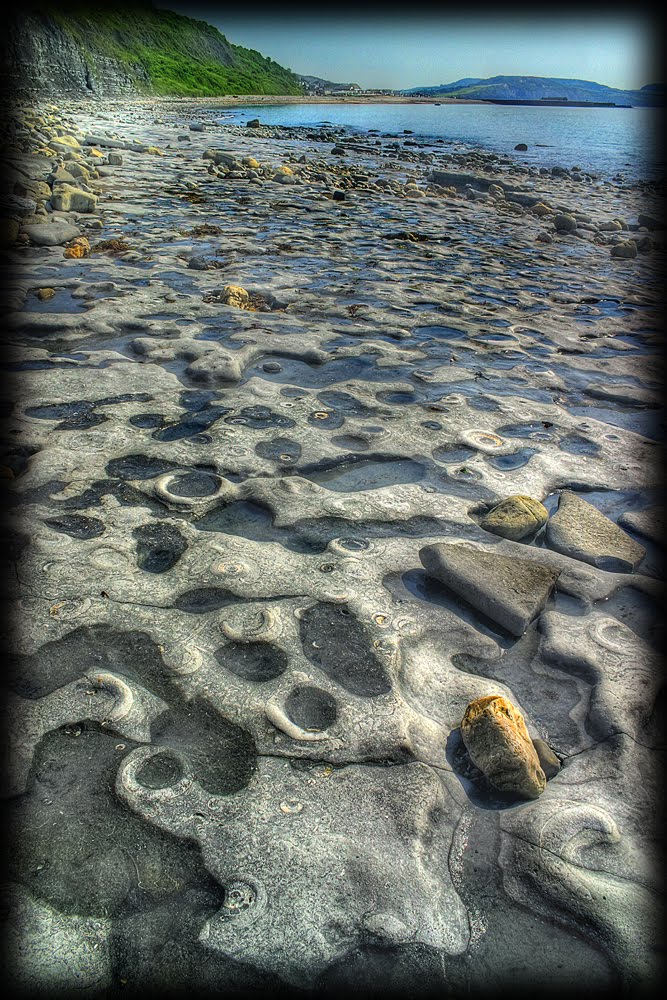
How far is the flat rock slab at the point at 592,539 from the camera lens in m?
2.69

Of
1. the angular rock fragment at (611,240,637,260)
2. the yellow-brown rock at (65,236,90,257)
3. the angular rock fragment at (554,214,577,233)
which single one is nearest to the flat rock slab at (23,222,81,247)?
the yellow-brown rock at (65,236,90,257)

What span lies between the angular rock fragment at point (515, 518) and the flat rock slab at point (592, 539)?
0.24 feet

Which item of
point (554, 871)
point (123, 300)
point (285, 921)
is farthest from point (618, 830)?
point (123, 300)

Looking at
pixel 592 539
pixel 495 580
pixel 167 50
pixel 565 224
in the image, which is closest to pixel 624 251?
pixel 565 224

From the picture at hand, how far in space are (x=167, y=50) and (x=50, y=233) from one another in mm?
77487

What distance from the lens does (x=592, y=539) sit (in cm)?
277

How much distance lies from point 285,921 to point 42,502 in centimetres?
196

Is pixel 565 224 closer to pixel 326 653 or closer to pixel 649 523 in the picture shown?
pixel 649 523

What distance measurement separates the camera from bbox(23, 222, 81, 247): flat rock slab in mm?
6711

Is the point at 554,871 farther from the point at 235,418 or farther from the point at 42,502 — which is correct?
the point at 235,418

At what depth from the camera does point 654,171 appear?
914 inches

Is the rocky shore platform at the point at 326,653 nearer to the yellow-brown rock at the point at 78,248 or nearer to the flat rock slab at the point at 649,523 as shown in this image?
the flat rock slab at the point at 649,523

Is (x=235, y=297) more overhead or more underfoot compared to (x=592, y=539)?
more overhead

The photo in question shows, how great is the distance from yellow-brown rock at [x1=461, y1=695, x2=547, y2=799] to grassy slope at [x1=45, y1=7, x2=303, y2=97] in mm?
52860
